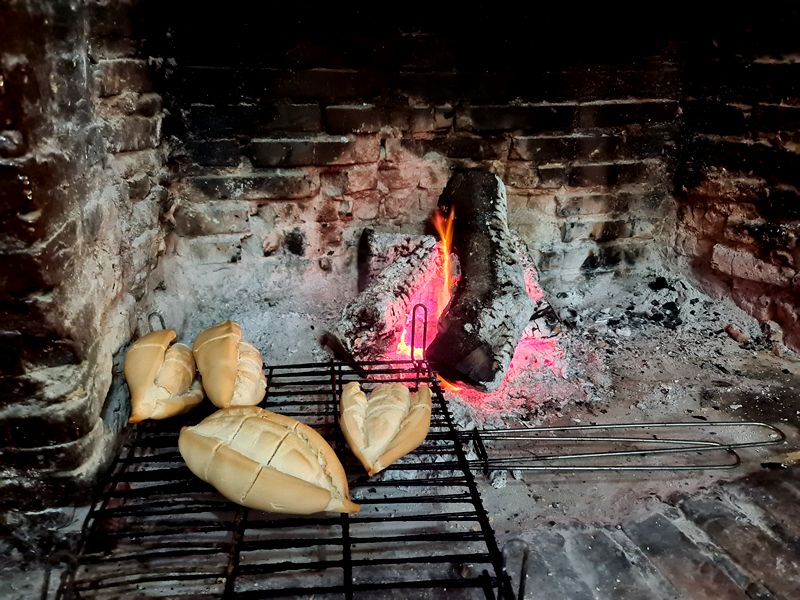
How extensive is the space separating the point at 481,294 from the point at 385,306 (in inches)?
16.0

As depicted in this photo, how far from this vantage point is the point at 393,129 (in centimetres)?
278

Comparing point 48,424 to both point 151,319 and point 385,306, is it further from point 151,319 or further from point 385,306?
point 385,306

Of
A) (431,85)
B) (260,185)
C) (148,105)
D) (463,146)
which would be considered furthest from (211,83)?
(463,146)

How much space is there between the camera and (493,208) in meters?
2.77

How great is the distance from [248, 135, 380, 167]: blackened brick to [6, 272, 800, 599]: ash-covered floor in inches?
24.8

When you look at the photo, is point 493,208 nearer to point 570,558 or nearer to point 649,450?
point 649,450

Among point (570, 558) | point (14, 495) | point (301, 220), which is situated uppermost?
point (301, 220)

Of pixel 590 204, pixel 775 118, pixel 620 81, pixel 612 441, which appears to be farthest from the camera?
pixel 590 204

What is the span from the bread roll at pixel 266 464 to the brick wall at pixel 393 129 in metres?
1.34

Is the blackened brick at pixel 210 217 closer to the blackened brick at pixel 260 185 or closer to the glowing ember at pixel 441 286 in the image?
the blackened brick at pixel 260 185

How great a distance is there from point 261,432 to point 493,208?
1625 millimetres

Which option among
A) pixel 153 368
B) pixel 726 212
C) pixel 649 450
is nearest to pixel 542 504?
pixel 649 450

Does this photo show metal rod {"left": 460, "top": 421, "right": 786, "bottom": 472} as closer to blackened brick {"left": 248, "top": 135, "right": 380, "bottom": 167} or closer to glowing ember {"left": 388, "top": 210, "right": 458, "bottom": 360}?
glowing ember {"left": 388, "top": 210, "right": 458, "bottom": 360}

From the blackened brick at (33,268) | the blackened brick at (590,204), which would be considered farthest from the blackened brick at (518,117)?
the blackened brick at (33,268)
